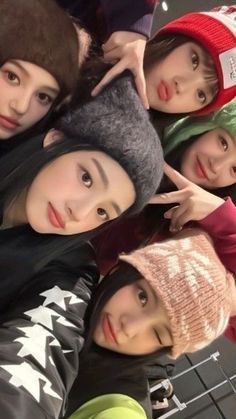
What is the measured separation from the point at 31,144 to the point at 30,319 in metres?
0.29

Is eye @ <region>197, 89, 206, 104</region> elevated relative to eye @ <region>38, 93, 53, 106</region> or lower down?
lower down

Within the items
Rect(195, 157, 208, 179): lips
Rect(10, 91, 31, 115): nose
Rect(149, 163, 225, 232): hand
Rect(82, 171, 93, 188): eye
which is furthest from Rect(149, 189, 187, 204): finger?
Rect(10, 91, 31, 115): nose

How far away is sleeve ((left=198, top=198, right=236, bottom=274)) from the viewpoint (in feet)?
3.41

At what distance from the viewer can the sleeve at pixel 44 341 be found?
60 cm

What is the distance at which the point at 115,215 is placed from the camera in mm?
867

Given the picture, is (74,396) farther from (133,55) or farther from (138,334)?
(133,55)

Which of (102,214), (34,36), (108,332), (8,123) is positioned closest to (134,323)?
(108,332)

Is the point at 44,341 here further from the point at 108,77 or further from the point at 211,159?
the point at 211,159

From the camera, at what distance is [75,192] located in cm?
82

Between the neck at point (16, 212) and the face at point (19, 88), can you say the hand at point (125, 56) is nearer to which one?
the face at point (19, 88)

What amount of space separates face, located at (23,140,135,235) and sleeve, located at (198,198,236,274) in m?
0.26

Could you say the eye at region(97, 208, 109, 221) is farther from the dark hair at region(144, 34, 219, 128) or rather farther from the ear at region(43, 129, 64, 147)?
the dark hair at region(144, 34, 219, 128)

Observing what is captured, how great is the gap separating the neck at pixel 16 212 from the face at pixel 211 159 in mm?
414

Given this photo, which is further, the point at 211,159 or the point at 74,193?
the point at 211,159
